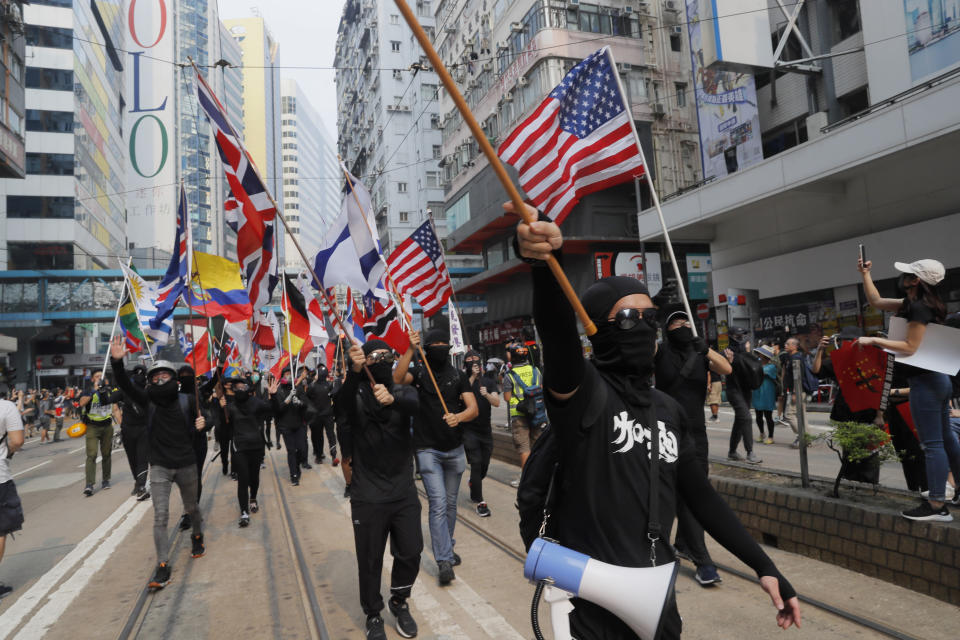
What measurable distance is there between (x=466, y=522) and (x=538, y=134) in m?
4.21

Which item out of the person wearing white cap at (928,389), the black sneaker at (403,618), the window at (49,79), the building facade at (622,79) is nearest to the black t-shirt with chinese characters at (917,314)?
the person wearing white cap at (928,389)

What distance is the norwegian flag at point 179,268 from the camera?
8784mm

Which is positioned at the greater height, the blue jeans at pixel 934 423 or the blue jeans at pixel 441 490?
the blue jeans at pixel 934 423

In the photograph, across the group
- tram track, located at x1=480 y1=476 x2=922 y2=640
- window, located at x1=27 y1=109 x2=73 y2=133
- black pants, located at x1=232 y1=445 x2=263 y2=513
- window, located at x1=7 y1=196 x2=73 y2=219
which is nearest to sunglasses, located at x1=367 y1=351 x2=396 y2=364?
tram track, located at x1=480 y1=476 x2=922 y2=640

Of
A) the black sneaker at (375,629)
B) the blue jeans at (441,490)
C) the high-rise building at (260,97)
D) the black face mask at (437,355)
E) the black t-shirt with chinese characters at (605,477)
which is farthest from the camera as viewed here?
the high-rise building at (260,97)

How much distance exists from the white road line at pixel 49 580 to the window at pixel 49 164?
162 ft

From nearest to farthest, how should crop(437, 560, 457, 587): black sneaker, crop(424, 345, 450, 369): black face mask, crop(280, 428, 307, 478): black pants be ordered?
crop(437, 560, 457, 587): black sneaker, crop(424, 345, 450, 369): black face mask, crop(280, 428, 307, 478): black pants

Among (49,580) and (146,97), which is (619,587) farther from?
(146,97)

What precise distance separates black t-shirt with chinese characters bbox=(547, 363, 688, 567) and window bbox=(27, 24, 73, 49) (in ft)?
196

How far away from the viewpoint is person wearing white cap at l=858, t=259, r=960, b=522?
411 cm

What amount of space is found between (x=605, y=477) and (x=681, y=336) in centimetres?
347

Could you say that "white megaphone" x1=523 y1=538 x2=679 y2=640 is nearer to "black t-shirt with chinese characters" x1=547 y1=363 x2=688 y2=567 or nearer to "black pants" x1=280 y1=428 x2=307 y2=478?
"black t-shirt with chinese characters" x1=547 y1=363 x2=688 y2=567

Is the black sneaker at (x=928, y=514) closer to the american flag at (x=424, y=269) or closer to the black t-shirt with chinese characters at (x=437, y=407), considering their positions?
the black t-shirt with chinese characters at (x=437, y=407)

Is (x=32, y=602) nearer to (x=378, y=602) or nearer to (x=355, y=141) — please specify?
(x=378, y=602)
